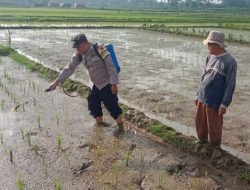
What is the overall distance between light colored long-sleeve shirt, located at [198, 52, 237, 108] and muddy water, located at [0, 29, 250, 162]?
2.96 feet

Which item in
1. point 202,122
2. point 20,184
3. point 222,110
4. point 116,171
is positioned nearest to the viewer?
point 20,184

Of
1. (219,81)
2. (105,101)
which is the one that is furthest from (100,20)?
(219,81)

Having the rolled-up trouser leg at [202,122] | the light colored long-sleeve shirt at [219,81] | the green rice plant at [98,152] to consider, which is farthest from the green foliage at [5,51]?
the light colored long-sleeve shirt at [219,81]

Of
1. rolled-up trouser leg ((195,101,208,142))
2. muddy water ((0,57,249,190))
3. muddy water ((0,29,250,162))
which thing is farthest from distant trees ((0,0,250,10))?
rolled-up trouser leg ((195,101,208,142))

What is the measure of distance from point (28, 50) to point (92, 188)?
11.6 meters

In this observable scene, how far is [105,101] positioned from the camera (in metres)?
5.45

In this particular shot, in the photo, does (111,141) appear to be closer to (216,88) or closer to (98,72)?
(98,72)

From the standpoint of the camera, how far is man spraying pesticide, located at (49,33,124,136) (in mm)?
5023

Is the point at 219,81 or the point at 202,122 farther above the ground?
the point at 219,81

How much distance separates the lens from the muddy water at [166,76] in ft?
20.5

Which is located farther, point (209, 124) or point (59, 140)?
point (59, 140)

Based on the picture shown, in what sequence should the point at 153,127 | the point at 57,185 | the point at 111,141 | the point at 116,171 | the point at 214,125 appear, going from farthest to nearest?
the point at 153,127 < the point at 111,141 < the point at 214,125 < the point at 116,171 < the point at 57,185

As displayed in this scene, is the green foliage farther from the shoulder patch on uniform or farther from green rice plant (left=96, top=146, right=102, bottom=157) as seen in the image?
green rice plant (left=96, top=146, right=102, bottom=157)

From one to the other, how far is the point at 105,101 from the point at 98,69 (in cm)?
52
